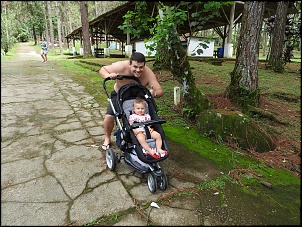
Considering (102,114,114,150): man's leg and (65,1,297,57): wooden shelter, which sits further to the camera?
(65,1,297,57): wooden shelter

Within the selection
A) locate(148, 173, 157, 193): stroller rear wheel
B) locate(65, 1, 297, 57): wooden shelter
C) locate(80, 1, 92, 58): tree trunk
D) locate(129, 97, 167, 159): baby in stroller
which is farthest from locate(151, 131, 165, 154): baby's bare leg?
locate(80, 1, 92, 58): tree trunk

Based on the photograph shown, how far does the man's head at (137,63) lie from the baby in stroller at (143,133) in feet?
1.19

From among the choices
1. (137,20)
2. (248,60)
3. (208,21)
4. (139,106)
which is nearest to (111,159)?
(139,106)

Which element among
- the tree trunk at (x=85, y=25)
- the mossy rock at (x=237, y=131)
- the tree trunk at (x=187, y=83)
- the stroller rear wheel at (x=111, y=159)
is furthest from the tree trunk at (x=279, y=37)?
the tree trunk at (x=85, y=25)

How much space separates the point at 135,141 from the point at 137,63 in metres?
0.98

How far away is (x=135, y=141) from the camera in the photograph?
7.25ft

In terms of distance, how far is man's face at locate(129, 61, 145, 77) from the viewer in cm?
260

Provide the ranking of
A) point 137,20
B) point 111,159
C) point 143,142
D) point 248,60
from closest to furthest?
point 143,142 → point 111,159 → point 137,20 → point 248,60

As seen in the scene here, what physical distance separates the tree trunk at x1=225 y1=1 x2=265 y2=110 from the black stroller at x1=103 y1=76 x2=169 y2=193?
2.70m

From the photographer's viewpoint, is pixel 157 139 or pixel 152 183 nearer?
pixel 152 183

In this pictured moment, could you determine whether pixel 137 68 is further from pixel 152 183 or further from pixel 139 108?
pixel 152 183

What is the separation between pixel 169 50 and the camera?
13.1 feet

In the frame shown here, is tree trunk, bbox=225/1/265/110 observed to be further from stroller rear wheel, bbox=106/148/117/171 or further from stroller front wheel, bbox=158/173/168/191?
stroller rear wheel, bbox=106/148/117/171

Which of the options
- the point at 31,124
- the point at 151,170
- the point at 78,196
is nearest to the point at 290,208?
the point at 151,170
